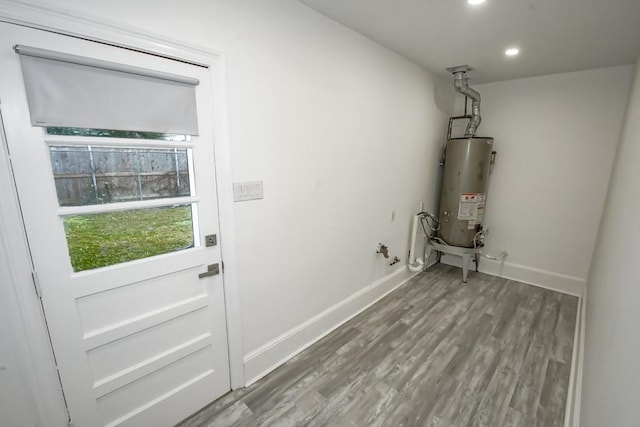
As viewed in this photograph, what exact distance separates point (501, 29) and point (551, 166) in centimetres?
202

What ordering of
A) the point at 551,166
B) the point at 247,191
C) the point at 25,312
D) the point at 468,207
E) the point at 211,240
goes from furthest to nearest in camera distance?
the point at 468,207 → the point at 551,166 → the point at 247,191 → the point at 211,240 → the point at 25,312

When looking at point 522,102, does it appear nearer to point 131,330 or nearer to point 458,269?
point 458,269

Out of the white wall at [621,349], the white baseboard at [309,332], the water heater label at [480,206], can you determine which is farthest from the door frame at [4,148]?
the water heater label at [480,206]

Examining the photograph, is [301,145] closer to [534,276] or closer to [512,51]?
[512,51]

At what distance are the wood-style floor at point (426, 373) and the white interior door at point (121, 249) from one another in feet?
1.38

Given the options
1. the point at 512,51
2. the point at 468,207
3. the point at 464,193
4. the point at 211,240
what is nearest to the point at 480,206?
the point at 468,207

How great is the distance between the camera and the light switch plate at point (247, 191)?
1.53 metres

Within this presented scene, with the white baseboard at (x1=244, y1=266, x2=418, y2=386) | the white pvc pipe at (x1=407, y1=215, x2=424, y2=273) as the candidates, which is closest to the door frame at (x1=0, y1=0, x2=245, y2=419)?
the white baseboard at (x1=244, y1=266, x2=418, y2=386)

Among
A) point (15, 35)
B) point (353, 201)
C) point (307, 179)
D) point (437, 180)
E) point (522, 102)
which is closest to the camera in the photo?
point (15, 35)

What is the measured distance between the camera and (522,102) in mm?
3189

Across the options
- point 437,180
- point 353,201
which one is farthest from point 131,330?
point 437,180

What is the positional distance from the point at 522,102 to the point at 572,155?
835mm

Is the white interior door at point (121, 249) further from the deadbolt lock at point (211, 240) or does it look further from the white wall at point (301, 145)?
the white wall at point (301, 145)

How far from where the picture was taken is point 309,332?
7.14 feet
